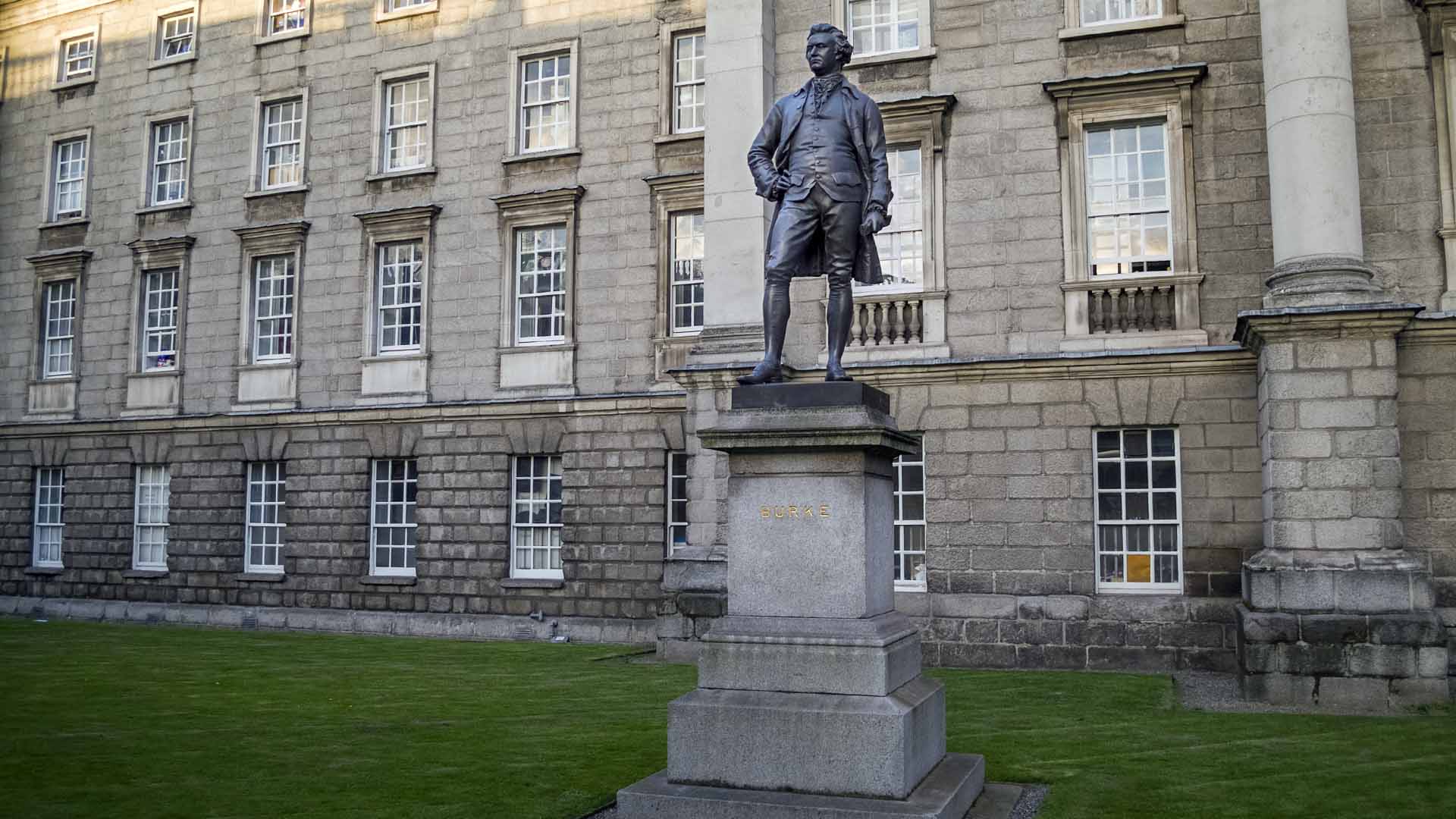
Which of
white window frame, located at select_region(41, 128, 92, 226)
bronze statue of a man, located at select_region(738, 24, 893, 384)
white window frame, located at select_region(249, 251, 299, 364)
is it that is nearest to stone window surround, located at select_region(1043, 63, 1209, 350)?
bronze statue of a man, located at select_region(738, 24, 893, 384)

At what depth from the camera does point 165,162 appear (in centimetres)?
2570

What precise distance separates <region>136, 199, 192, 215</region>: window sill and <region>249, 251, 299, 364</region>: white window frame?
2323 millimetres

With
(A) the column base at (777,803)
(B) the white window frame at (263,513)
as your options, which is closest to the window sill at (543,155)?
(B) the white window frame at (263,513)

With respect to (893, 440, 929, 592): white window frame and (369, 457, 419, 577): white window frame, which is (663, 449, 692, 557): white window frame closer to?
(893, 440, 929, 592): white window frame

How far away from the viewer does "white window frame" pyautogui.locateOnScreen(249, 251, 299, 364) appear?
2364 cm

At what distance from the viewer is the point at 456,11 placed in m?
22.6

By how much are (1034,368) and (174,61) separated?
20.4 meters

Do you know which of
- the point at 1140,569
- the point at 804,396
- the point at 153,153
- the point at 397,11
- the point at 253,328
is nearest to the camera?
the point at 804,396

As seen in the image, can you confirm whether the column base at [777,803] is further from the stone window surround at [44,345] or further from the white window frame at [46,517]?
the white window frame at [46,517]

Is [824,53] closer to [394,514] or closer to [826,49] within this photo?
[826,49]

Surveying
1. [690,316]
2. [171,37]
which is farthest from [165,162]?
[690,316]

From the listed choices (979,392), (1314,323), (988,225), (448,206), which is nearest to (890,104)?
(988,225)

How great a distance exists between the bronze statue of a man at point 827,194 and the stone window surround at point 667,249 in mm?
11649

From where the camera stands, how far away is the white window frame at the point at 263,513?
930 inches
